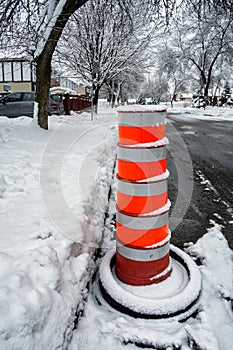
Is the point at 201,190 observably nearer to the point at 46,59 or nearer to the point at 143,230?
the point at 143,230

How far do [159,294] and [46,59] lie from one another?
7258mm

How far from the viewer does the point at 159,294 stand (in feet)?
7.07

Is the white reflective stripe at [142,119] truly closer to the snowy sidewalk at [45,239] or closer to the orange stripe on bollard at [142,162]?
the orange stripe on bollard at [142,162]

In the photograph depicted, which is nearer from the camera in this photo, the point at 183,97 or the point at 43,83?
the point at 43,83

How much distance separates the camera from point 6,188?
3486mm

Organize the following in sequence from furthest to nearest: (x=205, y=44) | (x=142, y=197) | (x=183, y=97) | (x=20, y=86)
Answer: (x=183, y=97)
(x=20, y=86)
(x=205, y=44)
(x=142, y=197)

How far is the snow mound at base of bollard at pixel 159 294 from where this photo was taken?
200 cm

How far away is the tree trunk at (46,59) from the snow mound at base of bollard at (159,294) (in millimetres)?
6540

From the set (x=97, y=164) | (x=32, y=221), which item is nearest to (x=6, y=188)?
(x=32, y=221)

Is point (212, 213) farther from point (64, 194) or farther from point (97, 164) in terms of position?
point (97, 164)

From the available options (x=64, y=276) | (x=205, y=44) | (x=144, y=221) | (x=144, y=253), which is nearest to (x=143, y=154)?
(x=144, y=221)

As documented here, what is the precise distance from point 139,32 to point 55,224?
66.8 ft

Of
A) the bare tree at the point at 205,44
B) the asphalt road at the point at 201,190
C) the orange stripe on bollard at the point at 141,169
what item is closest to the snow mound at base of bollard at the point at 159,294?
the asphalt road at the point at 201,190

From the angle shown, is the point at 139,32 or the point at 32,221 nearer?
the point at 32,221
